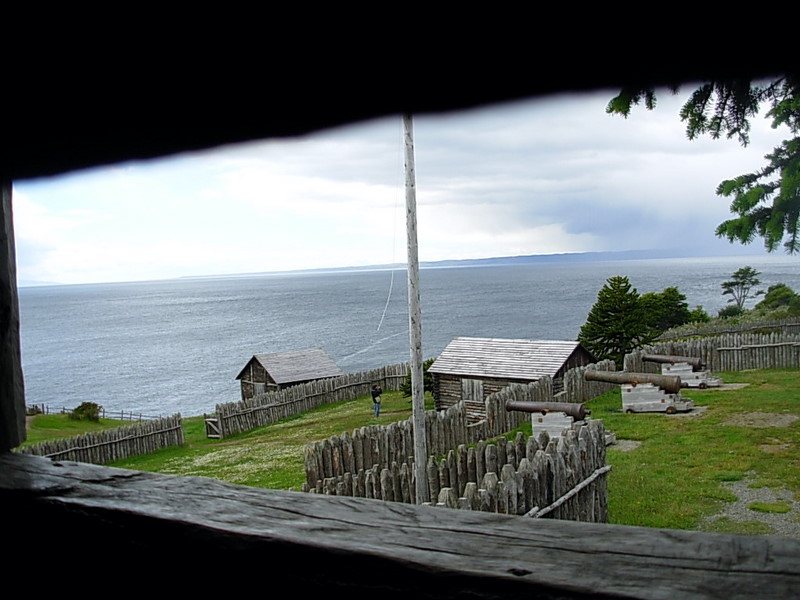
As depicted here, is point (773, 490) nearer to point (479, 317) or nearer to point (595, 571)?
point (595, 571)

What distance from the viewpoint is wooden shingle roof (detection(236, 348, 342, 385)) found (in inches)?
1137

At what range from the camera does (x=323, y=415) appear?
2464 centimetres

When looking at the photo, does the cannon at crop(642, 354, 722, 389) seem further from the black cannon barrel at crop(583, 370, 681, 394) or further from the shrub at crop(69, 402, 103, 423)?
the shrub at crop(69, 402, 103, 423)

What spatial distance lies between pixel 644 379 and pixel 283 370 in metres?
16.5

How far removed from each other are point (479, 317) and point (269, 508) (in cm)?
9505

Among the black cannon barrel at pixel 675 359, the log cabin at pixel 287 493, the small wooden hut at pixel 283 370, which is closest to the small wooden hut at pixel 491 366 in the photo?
the black cannon barrel at pixel 675 359

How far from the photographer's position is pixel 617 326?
25688 millimetres

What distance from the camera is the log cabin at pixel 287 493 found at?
104 cm

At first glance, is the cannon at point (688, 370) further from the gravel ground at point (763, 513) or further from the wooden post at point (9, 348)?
the wooden post at point (9, 348)

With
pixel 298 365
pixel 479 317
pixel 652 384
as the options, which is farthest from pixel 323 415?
pixel 479 317

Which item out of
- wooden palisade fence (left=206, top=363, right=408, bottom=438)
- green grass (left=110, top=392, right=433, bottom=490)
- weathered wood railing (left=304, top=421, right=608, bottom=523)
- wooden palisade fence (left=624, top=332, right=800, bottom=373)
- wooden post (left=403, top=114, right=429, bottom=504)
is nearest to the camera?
weathered wood railing (left=304, top=421, right=608, bottom=523)

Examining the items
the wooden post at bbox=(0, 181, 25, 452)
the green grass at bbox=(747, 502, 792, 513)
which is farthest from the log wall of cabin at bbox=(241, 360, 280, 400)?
the wooden post at bbox=(0, 181, 25, 452)

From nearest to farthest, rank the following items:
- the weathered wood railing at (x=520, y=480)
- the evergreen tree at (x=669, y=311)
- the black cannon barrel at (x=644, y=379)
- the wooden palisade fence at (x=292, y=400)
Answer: the weathered wood railing at (x=520, y=480) → the black cannon barrel at (x=644, y=379) → the wooden palisade fence at (x=292, y=400) → the evergreen tree at (x=669, y=311)

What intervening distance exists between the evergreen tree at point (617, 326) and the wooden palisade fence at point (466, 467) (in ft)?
38.3
